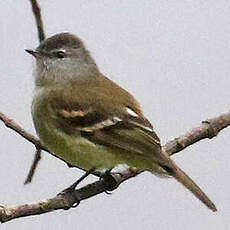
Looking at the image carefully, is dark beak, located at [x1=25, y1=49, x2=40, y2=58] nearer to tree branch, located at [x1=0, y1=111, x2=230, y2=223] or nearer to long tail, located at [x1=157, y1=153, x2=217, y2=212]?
tree branch, located at [x1=0, y1=111, x2=230, y2=223]

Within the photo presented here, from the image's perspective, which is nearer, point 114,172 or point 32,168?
point 32,168

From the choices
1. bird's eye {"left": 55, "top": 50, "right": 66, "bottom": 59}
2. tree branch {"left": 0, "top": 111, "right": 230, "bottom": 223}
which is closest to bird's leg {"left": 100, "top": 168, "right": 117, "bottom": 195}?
tree branch {"left": 0, "top": 111, "right": 230, "bottom": 223}

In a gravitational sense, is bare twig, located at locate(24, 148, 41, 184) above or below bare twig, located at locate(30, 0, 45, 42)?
below

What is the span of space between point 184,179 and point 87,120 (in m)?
0.65

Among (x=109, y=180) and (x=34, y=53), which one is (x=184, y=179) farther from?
(x=34, y=53)

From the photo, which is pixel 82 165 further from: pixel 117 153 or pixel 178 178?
pixel 178 178

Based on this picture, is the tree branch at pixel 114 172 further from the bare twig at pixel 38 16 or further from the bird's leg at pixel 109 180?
the bare twig at pixel 38 16

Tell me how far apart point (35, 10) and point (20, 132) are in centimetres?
62

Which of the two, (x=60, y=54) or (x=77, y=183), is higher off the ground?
(x=60, y=54)

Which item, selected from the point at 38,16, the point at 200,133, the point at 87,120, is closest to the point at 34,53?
the point at 87,120

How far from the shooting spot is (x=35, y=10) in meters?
2.59

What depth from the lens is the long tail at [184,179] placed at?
2.84 meters

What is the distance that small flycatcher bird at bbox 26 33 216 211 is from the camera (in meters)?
3.07

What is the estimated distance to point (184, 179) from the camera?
9.70 ft
